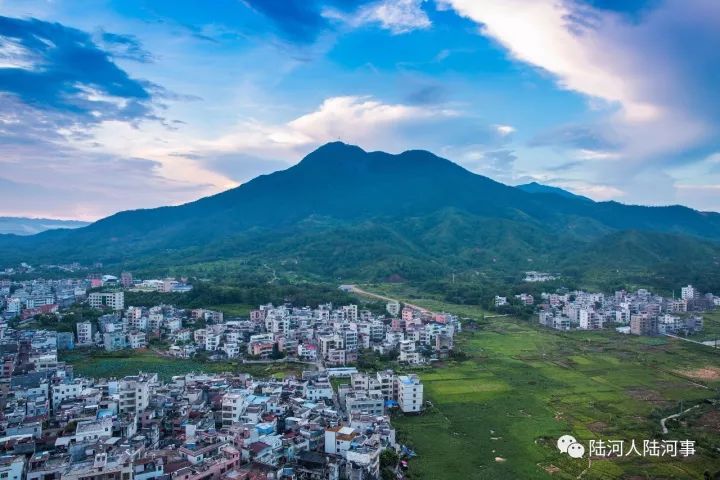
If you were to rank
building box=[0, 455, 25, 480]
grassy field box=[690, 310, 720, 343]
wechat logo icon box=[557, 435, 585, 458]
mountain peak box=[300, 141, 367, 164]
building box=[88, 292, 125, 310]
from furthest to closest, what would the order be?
mountain peak box=[300, 141, 367, 164], building box=[88, 292, 125, 310], grassy field box=[690, 310, 720, 343], wechat logo icon box=[557, 435, 585, 458], building box=[0, 455, 25, 480]

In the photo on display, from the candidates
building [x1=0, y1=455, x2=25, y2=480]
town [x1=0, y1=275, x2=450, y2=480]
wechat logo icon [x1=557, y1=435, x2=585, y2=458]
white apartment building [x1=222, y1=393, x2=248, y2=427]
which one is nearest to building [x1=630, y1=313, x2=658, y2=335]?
town [x1=0, y1=275, x2=450, y2=480]

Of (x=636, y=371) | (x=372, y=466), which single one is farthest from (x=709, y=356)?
(x=372, y=466)

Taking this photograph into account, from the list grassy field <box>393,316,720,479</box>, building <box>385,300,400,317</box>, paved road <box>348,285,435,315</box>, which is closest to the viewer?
grassy field <box>393,316,720,479</box>

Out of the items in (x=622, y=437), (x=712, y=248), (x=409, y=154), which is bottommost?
(x=622, y=437)

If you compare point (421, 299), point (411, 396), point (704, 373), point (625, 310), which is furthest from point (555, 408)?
point (421, 299)

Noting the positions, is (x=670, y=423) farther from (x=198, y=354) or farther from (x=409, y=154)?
(x=409, y=154)

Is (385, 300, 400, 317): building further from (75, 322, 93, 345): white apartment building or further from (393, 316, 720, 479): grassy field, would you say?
(75, 322, 93, 345): white apartment building

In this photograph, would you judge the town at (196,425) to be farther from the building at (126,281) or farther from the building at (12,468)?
the building at (126,281)
